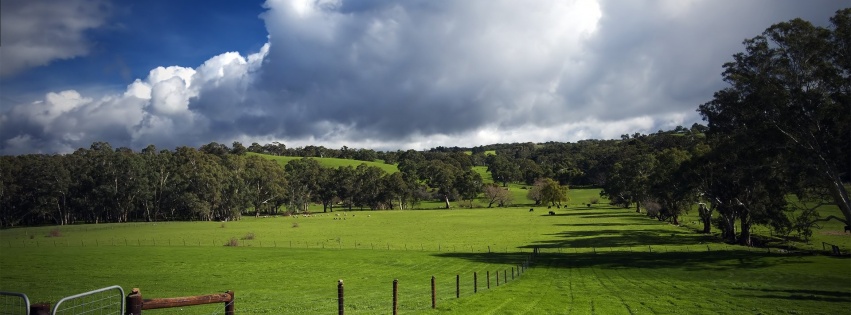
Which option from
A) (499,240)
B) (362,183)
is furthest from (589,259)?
(362,183)

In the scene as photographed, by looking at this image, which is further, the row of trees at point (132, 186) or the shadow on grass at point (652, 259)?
the row of trees at point (132, 186)

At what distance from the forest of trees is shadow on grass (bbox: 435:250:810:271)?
5270 mm

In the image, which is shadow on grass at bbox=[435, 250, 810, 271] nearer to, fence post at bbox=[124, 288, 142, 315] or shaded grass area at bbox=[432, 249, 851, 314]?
shaded grass area at bbox=[432, 249, 851, 314]

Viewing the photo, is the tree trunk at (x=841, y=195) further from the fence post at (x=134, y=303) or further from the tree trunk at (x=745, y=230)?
the fence post at (x=134, y=303)

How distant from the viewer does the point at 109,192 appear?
382ft

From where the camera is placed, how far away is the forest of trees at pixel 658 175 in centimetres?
3522

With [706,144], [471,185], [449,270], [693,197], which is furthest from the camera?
[471,185]

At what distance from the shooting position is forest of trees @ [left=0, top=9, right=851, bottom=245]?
116ft

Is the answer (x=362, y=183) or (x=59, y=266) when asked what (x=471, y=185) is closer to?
(x=362, y=183)

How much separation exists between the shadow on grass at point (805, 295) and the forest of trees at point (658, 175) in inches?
479

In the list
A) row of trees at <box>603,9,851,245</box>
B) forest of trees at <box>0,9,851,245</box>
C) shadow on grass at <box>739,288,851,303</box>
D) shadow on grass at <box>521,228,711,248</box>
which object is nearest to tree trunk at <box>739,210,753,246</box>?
forest of trees at <box>0,9,851,245</box>

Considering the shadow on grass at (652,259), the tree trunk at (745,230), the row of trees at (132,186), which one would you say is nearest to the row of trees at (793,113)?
the shadow on grass at (652,259)

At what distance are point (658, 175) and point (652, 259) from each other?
1388 inches

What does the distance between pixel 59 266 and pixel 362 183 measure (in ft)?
419
